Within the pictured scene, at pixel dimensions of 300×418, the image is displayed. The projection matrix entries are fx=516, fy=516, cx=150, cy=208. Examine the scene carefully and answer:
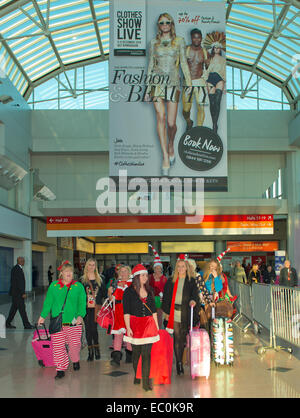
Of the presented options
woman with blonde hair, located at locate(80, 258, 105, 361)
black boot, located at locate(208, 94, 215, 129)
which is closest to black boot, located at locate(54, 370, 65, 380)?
woman with blonde hair, located at locate(80, 258, 105, 361)

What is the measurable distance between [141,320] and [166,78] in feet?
31.9

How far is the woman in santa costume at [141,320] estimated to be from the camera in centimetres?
664

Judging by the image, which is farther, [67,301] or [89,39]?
[89,39]

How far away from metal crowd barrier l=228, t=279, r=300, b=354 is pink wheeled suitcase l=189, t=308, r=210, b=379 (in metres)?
2.34

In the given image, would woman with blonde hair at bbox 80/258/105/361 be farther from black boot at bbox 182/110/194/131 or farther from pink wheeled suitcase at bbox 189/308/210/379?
black boot at bbox 182/110/194/131

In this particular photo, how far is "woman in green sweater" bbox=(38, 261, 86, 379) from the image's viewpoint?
7.52 metres

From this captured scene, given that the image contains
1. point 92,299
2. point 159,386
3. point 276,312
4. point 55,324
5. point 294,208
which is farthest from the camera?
point 294,208

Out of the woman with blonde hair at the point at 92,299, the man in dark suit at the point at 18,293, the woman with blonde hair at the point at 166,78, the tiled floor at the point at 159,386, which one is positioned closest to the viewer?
the tiled floor at the point at 159,386

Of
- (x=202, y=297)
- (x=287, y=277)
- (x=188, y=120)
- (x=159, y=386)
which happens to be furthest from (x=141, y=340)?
(x=188, y=120)

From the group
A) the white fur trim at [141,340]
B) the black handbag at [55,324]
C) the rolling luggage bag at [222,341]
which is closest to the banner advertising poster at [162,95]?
the rolling luggage bag at [222,341]

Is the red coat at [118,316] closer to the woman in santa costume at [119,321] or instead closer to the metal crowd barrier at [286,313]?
the woman in santa costume at [119,321]

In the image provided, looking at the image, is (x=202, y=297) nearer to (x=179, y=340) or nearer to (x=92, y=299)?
(x=179, y=340)

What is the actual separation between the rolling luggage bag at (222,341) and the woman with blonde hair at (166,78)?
7.39 meters

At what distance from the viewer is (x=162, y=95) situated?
1484 centimetres
